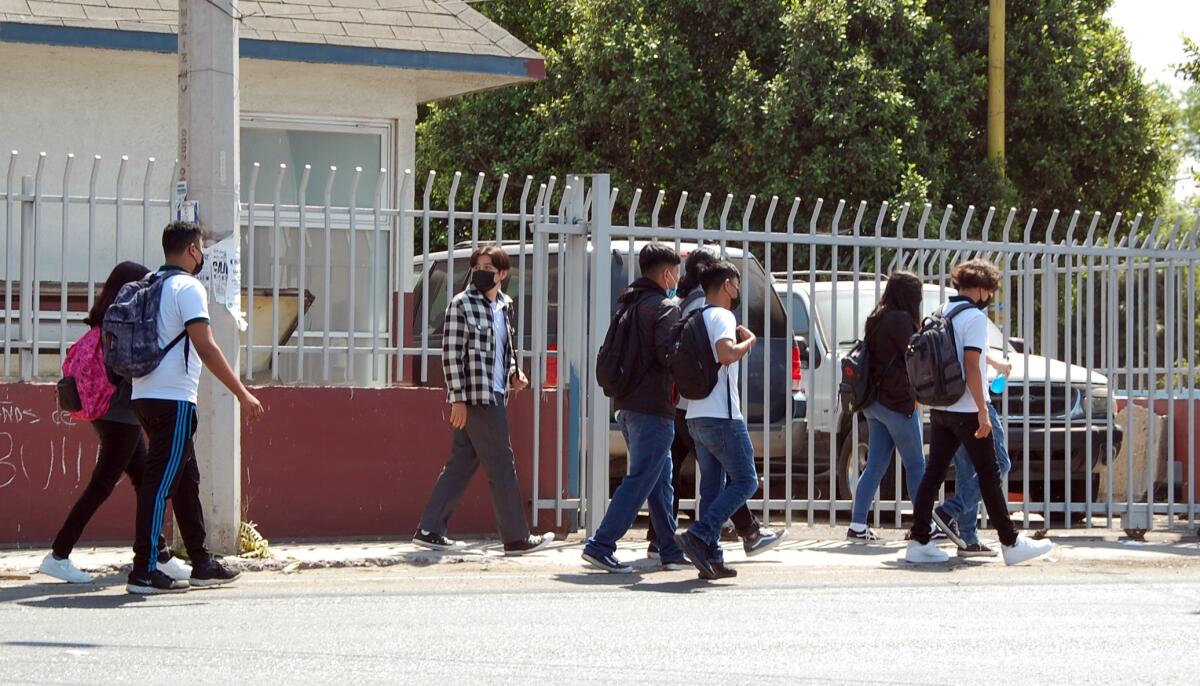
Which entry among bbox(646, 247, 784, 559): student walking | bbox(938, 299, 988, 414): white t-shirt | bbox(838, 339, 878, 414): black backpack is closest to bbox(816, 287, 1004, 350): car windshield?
bbox(838, 339, 878, 414): black backpack

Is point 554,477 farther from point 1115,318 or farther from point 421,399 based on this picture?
point 1115,318

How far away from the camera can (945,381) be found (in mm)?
8852

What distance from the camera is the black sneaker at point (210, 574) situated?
26.0 ft

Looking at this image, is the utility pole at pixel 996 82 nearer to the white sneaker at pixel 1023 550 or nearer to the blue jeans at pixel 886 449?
the blue jeans at pixel 886 449

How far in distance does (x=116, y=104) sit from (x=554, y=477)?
459 centimetres

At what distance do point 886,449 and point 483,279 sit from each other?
2.53m

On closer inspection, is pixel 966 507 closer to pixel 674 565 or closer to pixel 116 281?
pixel 674 565

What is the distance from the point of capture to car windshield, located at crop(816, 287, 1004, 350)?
11.2m

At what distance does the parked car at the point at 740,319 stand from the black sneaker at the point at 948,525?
3.28 feet

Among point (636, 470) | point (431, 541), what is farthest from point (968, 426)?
point (431, 541)

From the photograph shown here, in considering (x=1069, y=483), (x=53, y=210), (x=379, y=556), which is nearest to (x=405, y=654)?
(x=379, y=556)

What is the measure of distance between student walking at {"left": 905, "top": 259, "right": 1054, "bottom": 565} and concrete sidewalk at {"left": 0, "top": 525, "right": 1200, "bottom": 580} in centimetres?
29

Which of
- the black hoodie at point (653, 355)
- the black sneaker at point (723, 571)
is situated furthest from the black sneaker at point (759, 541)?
the black hoodie at point (653, 355)

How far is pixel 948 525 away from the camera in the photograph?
9.55m
